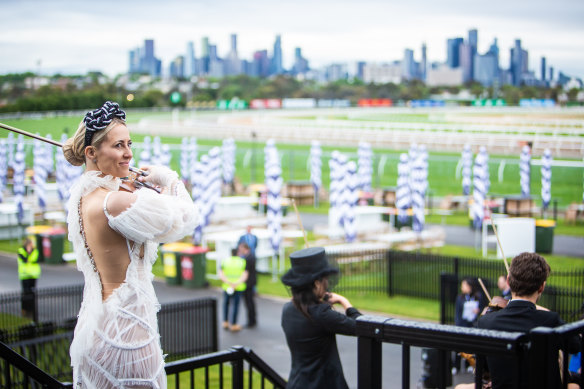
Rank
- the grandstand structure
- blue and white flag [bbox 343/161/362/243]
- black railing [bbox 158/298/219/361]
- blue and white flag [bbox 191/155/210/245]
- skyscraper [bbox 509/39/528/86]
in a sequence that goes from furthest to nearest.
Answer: skyscraper [bbox 509/39/528/86], the grandstand structure, blue and white flag [bbox 191/155/210/245], blue and white flag [bbox 343/161/362/243], black railing [bbox 158/298/219/361]

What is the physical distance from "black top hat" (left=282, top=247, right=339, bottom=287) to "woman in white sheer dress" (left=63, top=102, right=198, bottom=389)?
139 cm

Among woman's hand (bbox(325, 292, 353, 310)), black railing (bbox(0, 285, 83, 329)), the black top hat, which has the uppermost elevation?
the black top hat

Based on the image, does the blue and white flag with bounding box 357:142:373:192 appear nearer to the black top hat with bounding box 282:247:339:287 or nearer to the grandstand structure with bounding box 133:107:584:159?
the grandstand structure with bounding box 133:107:584:159

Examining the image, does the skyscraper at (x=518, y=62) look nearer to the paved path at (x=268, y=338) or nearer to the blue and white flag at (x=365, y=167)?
the blue and white flag at (x=365, y=167)

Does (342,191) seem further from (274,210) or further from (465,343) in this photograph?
(465,343)

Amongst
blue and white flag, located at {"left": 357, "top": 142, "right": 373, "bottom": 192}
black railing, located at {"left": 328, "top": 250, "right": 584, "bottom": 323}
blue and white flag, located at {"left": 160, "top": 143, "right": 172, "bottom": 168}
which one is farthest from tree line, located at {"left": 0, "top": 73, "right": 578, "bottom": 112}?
blue and white flag, located at {"left": 357, "top": 142, "right": 373, "bottom": 192}

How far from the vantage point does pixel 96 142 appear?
306 cm

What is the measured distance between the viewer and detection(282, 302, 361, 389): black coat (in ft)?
14.3

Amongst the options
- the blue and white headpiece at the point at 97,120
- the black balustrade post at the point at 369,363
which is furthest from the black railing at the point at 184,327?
the black balustrade post at the point at 369,363

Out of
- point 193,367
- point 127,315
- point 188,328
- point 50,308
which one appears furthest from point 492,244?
point 127,315

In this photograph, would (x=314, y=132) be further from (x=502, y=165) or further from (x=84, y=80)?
(x=84, y=80)

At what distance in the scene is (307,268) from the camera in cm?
440

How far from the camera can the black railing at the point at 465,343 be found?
250 centimetres

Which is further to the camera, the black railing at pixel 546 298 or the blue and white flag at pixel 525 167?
the blue and white flag at pixel 525 167
